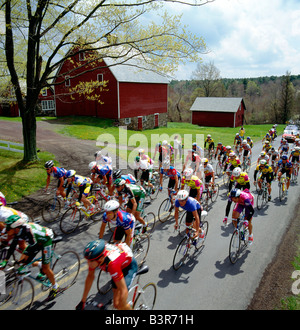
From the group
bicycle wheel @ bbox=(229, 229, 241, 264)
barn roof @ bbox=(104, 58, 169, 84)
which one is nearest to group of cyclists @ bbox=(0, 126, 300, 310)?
bicycle wheel @ bbox=(229, 229, 241, 264)

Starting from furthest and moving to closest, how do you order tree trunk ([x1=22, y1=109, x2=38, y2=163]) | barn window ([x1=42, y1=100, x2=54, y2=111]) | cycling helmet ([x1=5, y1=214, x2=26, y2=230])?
1. barn window ([x1=42, y1=100, x2=54, y2=111])
2. tree trunk ([x1=22, y1=109, x2=38, y2=163])
3. cycling helmet ([x1=5, y1=214, x2=26, y2=230])

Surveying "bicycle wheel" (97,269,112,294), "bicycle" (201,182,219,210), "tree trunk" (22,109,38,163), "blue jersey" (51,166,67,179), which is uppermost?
"tree trunk" (22,109,38,163)

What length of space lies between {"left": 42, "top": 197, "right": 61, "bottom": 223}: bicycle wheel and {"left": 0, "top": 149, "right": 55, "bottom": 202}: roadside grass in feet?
8.59

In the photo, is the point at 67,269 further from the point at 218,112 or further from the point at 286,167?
the point at 218,112

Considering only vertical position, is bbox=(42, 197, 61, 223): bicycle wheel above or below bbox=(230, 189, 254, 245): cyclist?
below

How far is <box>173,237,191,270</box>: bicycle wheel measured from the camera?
6647 mm

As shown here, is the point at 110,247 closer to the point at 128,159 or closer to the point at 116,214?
the point at 116,214

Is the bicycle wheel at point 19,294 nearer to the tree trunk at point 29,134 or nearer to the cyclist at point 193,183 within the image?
the cyclist at point 193,183

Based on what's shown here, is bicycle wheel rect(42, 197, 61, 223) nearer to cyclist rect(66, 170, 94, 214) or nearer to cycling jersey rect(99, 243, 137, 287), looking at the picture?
cyclist rect(66, 170, 94, 214)

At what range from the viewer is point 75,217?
9.14 m

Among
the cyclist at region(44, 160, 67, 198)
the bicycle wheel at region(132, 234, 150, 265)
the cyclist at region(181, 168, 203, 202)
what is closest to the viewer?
the bicycle wheel at region(132, 234, 150, 265)

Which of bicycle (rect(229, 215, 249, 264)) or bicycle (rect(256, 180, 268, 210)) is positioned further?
bicycle (rect(256, 180, 268, 210))
